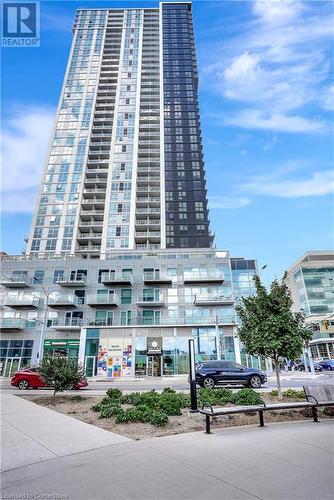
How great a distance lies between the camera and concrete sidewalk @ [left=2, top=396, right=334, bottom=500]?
3781mm

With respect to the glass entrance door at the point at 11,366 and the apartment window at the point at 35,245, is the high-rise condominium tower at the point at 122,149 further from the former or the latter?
the glass entrance door at the point at 11,366

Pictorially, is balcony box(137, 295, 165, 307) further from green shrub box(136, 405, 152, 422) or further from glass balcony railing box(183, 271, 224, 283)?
green shrub box(136, 405, 152, 422)

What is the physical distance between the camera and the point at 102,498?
3625 mm

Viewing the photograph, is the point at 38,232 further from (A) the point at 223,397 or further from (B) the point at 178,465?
(B) the point at 178,465

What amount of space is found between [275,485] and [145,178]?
65.3 metres

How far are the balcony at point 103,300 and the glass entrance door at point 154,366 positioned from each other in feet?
25.2

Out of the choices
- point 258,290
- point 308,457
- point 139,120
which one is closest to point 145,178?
point 139,120

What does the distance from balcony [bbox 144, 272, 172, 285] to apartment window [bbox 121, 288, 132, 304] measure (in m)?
2.41

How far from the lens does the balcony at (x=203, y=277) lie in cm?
3766

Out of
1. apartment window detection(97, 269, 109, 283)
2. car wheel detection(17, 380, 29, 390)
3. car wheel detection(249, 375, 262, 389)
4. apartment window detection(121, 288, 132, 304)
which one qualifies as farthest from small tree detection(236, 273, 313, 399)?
apartment window detection(97, 269, 109, 283)

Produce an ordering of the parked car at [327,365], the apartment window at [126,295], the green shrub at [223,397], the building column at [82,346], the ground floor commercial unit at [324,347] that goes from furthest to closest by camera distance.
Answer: the ground floor commercial unit at [324,347] → the parked car at [327,365] → the apartment window at [126,295] → the building column at [82,346] → the green shrub at [223,397]

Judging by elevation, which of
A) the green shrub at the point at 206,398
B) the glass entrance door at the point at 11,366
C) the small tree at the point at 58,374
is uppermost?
the glass entrance door at the point at 11,366

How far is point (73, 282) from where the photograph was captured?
37.8 m

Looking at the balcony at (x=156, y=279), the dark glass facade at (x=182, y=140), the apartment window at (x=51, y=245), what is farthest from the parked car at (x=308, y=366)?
the apartment window at (x=51, y=245)
